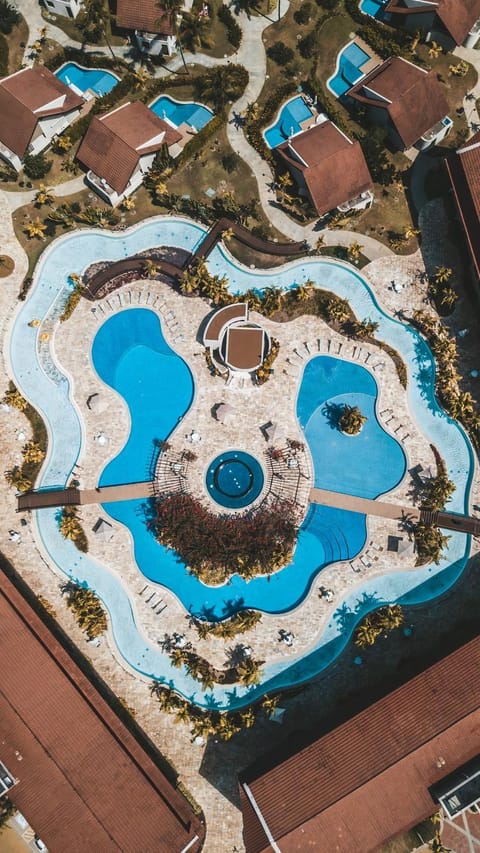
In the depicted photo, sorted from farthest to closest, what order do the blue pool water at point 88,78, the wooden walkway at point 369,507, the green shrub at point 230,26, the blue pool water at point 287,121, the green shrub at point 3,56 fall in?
the blue pool water at point 88,78
the green shrub at point 230,26
the blue pool water at point 287,121
the green shrub at point 3,56
the wooden walkway at point 369,507

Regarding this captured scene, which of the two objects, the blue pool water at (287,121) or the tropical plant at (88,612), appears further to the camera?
the blue pool water at (287,121)

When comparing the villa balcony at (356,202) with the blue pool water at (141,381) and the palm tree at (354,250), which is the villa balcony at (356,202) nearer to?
the palm tree at (354,250)

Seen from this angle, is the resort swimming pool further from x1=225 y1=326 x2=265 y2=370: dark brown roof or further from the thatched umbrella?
x1=225 y1=326 x2=265 y2=370: dark brown roof

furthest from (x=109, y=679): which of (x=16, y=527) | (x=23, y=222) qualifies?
(x=23, y=222)

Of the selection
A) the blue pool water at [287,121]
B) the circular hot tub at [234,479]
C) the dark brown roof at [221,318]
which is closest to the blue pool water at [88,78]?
the blue pool water at [287,121]

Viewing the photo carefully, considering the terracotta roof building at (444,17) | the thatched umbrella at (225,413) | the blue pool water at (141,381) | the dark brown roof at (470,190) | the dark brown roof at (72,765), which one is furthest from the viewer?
the terracotta roof building at (444,17)

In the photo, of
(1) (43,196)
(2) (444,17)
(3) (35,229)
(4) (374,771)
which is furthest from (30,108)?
(4) (374,771)
